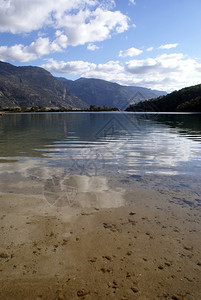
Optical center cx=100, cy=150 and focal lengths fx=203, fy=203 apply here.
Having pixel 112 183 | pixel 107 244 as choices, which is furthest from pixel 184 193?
pixel 107 244

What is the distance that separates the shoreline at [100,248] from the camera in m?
3.11

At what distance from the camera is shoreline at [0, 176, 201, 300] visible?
311 centimetres

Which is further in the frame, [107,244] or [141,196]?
[141,196]

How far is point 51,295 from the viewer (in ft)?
9.80

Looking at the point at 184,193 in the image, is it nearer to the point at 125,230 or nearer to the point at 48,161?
the point at 125,230

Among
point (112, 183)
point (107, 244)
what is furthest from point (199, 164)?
point (107, 244)

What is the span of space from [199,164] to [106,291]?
351 inches

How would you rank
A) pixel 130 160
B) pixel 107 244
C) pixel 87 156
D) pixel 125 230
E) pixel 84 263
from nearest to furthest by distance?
pixel 84 263, pixel 107 244, pixel 125 230, pixel 130 160, pixel 87 156

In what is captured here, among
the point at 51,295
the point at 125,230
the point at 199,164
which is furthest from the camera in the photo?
the point at 199,164

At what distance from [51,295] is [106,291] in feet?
2.66

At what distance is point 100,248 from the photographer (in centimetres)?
397

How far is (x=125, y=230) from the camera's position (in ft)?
14.9

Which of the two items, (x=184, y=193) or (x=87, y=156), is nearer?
(x=184, y=193)

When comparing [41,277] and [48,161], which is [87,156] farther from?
[41,277]
